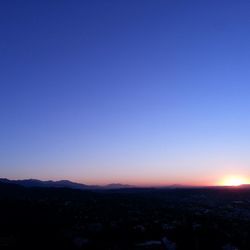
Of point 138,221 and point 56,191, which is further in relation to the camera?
point 56,191

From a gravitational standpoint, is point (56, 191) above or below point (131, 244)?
above

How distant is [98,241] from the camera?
159 ft

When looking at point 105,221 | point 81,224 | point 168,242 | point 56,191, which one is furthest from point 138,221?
point 56,191

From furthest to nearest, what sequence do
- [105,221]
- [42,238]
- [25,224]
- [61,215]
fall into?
[61,215] → [105,221] → [25,224] → [42,238]

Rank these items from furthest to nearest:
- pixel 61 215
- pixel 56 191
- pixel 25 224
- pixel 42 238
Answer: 1. pixel 56 191
2. pixel 61 215
3. pixel 25 224
4. pixel 42 238

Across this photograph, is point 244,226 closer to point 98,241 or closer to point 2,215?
point 98,241

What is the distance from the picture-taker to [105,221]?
61.0 meters

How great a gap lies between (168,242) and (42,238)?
1312 centimetres

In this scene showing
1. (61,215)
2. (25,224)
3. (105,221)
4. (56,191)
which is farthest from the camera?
(56,191)

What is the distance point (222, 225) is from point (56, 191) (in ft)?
240

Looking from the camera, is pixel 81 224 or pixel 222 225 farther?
pixel 222 225

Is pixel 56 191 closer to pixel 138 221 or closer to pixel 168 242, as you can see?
pixel 138 221

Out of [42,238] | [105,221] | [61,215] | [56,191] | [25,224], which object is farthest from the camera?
[56,191]

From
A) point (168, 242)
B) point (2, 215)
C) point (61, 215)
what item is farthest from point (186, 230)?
point (2, 215)
